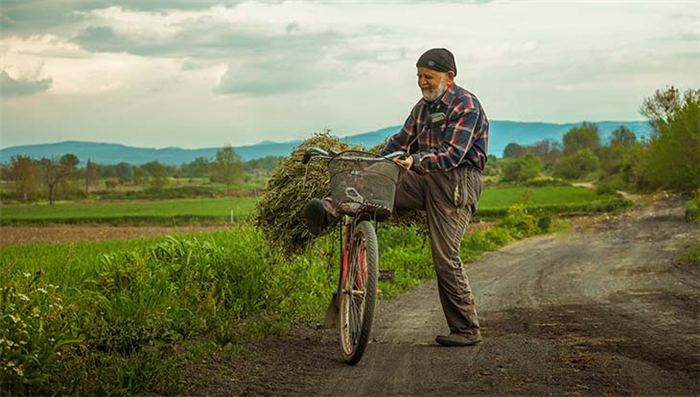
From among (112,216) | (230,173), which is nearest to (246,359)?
(112,216)

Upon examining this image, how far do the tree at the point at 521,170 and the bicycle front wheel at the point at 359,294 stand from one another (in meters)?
65.8

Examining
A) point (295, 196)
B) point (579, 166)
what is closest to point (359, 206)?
point (295, 196)

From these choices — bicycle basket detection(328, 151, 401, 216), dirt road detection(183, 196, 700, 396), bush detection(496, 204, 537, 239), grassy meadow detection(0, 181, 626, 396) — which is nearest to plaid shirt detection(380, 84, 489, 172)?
bicycle basket detection(328, 151, 401, 216)

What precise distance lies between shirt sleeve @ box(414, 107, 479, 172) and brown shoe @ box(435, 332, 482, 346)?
143 cm

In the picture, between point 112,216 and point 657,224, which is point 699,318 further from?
point 112,216

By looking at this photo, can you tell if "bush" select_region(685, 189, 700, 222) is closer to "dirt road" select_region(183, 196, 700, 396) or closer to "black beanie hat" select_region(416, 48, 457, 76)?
"dirt road" select_region(183, 196, 700, 396)

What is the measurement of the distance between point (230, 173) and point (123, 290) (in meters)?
71.0

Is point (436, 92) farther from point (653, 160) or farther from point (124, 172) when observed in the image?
point (124, 172)

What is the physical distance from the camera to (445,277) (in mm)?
7156

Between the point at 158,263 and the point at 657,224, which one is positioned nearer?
the point at 158,263

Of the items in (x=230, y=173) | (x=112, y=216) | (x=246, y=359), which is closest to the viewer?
(x=246, y=359)

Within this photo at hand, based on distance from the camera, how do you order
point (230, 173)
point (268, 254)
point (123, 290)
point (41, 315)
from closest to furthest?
1. point (41, 315)
2. point (123, 290)
3. point (268, 254)
4. point (230, 173)

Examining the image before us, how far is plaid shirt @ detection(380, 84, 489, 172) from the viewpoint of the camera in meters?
6.79

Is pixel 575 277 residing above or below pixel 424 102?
below
